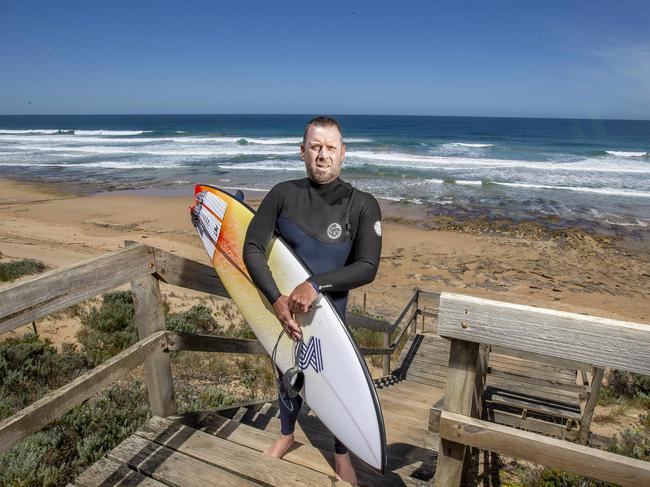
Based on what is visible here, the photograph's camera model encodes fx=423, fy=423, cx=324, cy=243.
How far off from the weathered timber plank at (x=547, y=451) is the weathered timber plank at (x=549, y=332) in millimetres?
364

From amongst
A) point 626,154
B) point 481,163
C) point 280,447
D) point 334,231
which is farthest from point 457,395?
point 626,154

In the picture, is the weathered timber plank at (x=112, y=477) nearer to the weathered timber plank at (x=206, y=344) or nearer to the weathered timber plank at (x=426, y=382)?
the weathered timber plank at (x=206, y=344)

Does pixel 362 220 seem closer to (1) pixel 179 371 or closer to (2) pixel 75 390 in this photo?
(2) pixel 75 390

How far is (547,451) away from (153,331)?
217cm

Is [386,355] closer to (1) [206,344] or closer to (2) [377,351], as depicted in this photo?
(2) [377,351]

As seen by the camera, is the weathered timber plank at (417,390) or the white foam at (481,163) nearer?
the weathered timber plank at (417,390)

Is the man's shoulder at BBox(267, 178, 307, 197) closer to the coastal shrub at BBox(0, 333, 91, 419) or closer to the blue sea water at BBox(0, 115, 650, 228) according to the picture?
the coastal shrub at BBox(0, 333, 91, 419)

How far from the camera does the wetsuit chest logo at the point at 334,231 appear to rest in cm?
239

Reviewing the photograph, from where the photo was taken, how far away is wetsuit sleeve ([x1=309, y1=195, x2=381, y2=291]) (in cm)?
221

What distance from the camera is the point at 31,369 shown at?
4.88 m

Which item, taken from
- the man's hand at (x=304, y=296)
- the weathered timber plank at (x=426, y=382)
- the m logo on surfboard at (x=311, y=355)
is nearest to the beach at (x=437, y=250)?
the weathered timber plank at (x=426, y=382)

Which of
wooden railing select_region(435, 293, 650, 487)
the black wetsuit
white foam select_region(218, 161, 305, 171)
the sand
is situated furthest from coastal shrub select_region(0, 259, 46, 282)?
white foam select_region(218, 161, 305, 171)

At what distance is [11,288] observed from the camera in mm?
1736

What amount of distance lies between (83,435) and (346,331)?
261 cm
